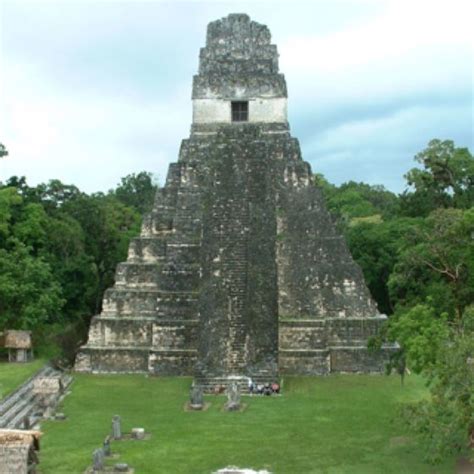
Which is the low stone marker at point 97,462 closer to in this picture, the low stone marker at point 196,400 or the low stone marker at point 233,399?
the low stone marker at point 196,400

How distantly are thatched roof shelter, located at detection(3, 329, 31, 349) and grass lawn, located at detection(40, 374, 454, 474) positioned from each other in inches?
110

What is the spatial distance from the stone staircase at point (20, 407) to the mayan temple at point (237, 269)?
3.01 metres

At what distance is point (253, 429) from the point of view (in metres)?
16.2

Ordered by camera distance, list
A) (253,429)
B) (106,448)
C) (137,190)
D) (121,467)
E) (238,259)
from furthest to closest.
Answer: (137,190) < (238,259) < (253,429) < (106,448) < (121,467)

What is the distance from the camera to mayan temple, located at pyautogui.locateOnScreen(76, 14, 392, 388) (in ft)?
70.0

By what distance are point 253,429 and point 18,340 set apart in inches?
392

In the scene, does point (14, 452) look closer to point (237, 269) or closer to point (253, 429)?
point (253, 429)

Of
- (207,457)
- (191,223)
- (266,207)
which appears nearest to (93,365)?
(191,223)

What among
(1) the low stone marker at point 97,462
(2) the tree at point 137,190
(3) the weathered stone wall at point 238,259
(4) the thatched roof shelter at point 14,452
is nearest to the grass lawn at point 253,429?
(1) the low stone marker at point 97,462

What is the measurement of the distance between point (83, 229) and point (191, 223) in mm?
9528

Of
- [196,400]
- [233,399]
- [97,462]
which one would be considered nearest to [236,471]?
[97,462]

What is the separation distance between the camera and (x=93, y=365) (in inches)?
893

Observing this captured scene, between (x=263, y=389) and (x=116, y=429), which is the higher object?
(x=263, y=389)

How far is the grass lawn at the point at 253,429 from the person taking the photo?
45.4ft
